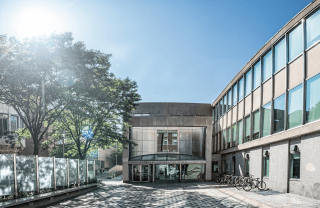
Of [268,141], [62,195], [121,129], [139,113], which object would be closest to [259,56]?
[268,141]

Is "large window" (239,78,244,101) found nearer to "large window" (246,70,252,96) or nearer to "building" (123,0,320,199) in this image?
"building" (123,0,320,199)

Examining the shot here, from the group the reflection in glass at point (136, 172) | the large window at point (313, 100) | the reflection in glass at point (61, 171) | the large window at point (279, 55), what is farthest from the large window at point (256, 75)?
the reflection in glass at point (61, 171)

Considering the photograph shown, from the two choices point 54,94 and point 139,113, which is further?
point 139,113

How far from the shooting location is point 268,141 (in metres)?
19.2

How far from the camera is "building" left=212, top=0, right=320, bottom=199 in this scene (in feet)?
46.1

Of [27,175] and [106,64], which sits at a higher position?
[106,64]

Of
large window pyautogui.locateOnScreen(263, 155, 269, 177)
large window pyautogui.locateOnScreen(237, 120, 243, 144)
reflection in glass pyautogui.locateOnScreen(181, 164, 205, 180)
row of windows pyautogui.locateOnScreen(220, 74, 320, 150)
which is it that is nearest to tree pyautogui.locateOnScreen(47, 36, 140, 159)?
reflection in glass pyautogui.locateOnScreen(181, 164, 205, 180)

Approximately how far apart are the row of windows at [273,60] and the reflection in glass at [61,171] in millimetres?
15118

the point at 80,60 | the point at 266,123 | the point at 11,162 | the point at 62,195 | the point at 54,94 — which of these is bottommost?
the point at 62,195

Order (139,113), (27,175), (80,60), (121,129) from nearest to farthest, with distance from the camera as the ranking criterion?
(27,175), (80,60), (121,129), (139,113)

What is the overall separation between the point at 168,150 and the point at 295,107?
20645mm

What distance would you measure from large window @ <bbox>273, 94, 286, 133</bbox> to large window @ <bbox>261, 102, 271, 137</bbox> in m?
0.86

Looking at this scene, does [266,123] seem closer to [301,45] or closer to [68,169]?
[301,45]

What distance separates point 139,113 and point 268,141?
78.0 ft
